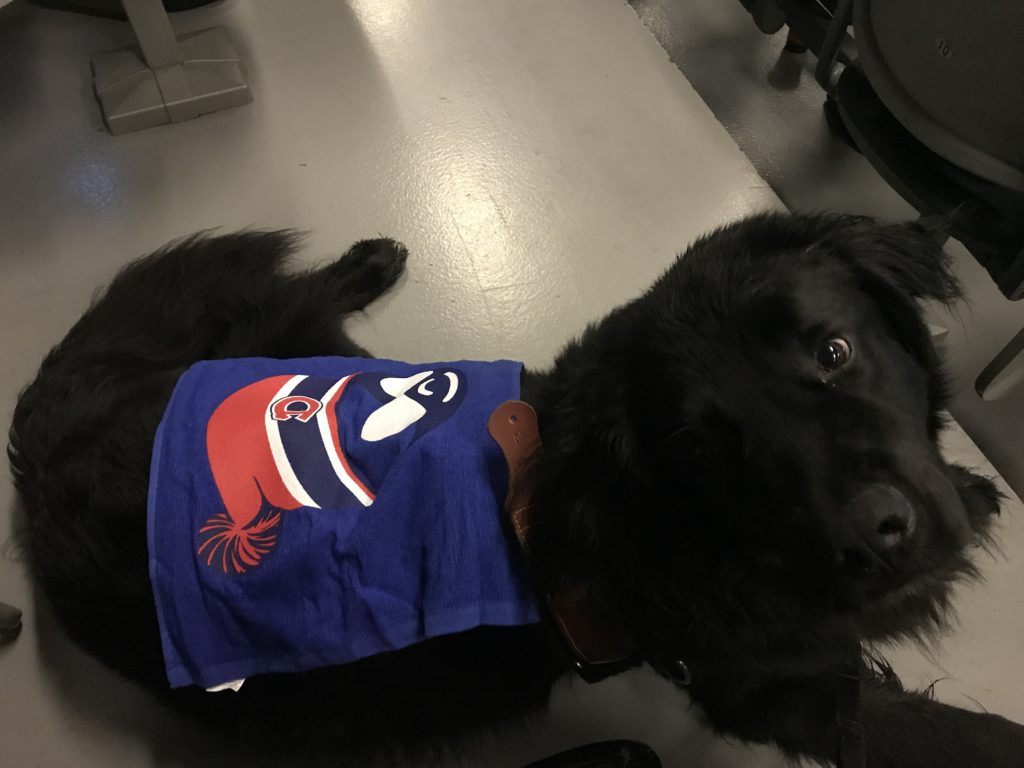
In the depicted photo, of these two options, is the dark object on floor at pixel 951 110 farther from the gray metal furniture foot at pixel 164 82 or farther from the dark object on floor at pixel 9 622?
the dark object on floor at pixel 9 622

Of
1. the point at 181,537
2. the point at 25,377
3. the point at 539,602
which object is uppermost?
the point at 181,537

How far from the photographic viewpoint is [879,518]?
73 cm

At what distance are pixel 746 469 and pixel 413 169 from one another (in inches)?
53.9

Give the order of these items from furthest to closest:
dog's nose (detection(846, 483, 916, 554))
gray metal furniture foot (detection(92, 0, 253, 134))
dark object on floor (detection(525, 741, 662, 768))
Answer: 1. gray metal furniture foot (detection(92, 0, 253, 134))
2. dark object on floor (detection(525, 741, 662, 768))
3. dog's nose (detection(846, 483, 916, 554))

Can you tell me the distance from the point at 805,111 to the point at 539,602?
5.80 ft

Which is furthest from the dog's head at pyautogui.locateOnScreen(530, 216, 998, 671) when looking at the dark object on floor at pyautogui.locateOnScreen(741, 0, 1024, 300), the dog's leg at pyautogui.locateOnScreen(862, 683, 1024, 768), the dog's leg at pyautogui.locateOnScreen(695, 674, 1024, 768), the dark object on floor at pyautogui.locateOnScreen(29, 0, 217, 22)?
the dark object on floor at pyautogui.locateOnScreen(29, 0, 217, 22)

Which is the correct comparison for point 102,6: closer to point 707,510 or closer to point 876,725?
point 707,510

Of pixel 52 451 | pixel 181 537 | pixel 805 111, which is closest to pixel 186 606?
pixel 181 537

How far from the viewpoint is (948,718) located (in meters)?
1.08

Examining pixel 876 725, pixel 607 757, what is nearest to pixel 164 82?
pixel 607 757

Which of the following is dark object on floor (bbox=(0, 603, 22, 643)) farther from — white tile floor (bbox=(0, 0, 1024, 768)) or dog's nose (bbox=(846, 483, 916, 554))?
dog's nose (bbox=(846, 483, 916, 554))

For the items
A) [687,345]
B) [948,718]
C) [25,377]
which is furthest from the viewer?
[25,377]

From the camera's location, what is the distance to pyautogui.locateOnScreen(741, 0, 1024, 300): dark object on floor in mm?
1031

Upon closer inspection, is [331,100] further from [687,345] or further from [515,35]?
[687,345]
